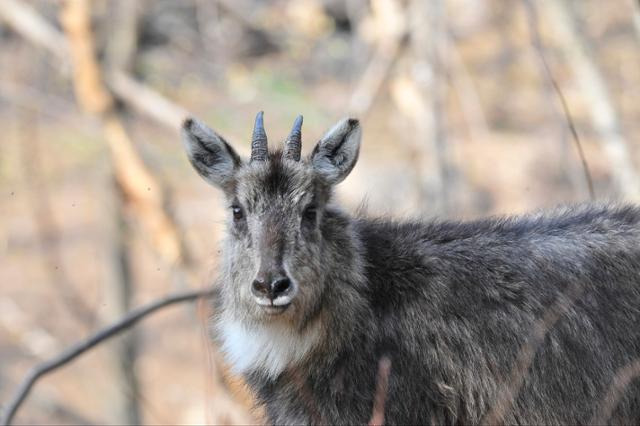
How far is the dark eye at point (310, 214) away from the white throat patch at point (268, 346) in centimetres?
53

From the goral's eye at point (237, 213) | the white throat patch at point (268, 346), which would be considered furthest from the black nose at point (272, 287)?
the goral's eye at point (237, 213)

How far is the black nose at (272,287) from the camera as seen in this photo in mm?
4648

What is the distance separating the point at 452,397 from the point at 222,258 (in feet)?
4.65

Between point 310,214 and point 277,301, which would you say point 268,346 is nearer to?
point 277,301

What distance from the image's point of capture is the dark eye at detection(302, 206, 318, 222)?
5004mm

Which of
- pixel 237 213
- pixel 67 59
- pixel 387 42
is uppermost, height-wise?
pixel 387 42

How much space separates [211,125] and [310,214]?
7557 millimetres

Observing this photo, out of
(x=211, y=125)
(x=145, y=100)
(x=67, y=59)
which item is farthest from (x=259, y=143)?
(x=211, y=125)

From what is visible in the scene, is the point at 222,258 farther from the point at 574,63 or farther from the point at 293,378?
the point at 574,63

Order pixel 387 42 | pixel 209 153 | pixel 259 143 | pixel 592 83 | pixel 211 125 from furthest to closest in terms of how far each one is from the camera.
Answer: pixel 211 125
pixel 387 42
pixel 592 83
pixel 209 153
pixel 259 143

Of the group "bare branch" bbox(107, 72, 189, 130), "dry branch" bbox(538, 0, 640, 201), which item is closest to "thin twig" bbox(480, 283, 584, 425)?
"dry branch" bbox(538, 0, 640, 201)

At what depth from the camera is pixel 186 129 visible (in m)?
5.30

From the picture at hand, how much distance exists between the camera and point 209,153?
5.30 m

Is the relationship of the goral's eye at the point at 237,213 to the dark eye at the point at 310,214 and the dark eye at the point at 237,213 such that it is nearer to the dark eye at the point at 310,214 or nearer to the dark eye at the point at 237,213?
the dark eye at the point at 237,213
